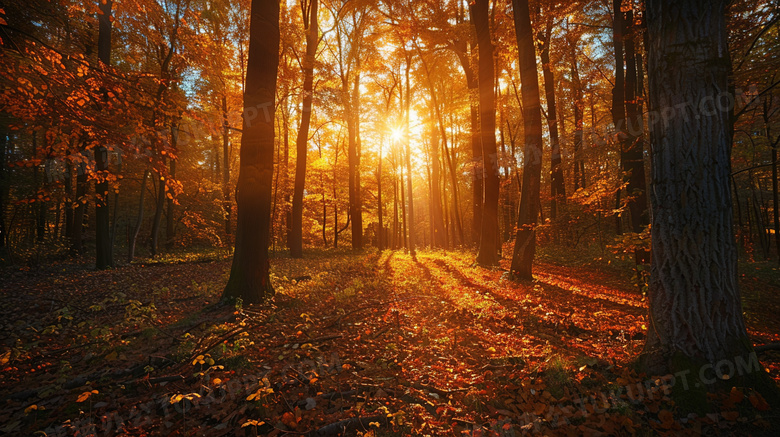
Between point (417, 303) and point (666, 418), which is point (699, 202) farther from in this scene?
point (417, 303)

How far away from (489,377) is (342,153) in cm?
2714

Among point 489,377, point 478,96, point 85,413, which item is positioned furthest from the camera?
point 478,96

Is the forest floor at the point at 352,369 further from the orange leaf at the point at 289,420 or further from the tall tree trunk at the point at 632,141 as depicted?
the tall tree trunk at the point at 632,141

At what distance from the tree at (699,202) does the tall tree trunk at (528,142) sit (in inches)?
204

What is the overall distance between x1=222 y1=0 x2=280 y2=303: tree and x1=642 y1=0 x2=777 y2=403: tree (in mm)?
6287

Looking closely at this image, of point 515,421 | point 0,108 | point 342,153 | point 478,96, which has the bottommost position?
point 515,421

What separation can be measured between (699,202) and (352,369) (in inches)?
156

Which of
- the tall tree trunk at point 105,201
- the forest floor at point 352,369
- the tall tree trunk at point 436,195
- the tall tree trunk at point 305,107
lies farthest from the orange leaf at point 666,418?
the tall tree trunk at point 436,195

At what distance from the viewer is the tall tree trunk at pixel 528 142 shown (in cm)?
813

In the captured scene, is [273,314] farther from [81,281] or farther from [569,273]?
[569,273]

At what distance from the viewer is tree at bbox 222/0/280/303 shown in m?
6.39

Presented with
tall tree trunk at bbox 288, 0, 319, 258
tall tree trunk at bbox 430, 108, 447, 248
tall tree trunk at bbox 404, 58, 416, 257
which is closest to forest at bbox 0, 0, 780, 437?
tall tree trunk at bbox 288, 0, 319, 258

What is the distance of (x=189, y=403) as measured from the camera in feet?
10.0

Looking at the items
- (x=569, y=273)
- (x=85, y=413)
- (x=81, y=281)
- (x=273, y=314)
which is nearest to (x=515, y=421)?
(x=85, y=413)
